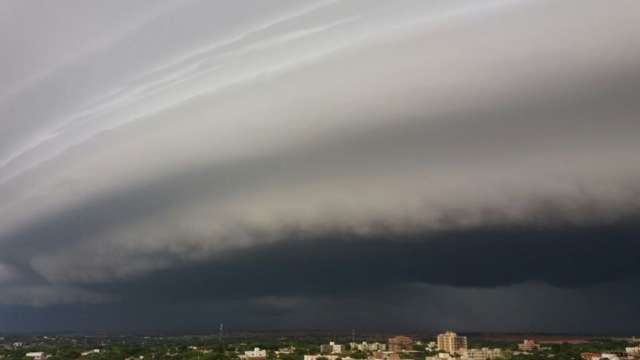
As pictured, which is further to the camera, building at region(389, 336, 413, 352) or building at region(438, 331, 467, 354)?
building at region(438, 331, 467, 354)

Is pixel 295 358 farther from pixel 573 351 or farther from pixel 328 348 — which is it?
pixel 573 351

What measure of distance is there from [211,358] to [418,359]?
21.7 metres

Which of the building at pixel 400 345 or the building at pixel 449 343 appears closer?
the building at pixel 400 345

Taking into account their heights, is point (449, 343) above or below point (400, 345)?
above

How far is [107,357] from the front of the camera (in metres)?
71.3

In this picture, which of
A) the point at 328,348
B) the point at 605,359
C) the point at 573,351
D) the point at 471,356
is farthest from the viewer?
the point at 328,348

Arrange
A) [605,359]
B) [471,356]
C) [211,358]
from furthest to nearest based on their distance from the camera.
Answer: [471,356] → [211,358] → [605,359]

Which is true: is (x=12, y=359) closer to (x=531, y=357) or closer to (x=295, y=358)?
(x=295, y=358)

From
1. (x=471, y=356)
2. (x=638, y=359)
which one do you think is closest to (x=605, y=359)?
(x=638, y=359)

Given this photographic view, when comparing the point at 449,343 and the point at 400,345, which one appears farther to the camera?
the point at 400,345

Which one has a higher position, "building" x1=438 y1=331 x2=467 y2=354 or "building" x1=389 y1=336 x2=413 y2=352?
"building" x1=438 y1=331 x2=467 y2=354

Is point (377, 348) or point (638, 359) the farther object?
point (377, 348)

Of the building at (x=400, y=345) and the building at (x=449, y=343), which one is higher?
the building at (x=449, y=343)

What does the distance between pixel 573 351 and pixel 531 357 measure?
461 inches
